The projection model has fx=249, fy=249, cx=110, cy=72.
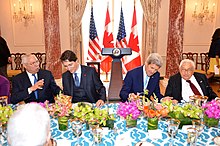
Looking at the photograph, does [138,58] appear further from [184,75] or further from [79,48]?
[184,75]

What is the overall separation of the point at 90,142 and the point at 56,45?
4.66 metres

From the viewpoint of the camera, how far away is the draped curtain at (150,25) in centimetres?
781

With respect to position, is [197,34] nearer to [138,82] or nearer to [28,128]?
[138,82]

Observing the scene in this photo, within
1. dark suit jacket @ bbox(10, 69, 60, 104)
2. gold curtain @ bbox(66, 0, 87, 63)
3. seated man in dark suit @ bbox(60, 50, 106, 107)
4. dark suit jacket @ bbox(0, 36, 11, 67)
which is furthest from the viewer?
gold curtain @ bbox(66, 0, 87, 63)

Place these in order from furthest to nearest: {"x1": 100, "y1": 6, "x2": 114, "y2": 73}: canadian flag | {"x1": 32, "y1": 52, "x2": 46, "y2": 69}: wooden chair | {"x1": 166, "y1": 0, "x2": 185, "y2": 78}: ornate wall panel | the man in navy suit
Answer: {"x1": 100, "y1": 6, "x2": 114, "y2": 73}: canadian flag, {"x1": 32, "y1": 52, "x2": 46, "y2": 69}: wooden chair, {"x1": 166, "y1": 0, "x2": 185, "y2": 78}: ornate wall panel, the man in navy suit

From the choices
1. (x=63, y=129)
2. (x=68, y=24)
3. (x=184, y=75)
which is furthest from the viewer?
(x=68, y=24)

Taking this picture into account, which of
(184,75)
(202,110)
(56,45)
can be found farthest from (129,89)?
(56,45)

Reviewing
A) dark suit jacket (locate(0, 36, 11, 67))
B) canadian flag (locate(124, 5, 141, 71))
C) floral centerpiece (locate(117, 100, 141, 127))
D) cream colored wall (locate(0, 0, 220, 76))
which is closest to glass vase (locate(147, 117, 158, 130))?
floral centerpiece (locate(117, 100, 141, 127))

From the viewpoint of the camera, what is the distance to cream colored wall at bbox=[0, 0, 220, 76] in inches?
316

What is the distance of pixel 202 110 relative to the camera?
8.10 ft

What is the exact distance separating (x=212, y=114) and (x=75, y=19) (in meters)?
6.12

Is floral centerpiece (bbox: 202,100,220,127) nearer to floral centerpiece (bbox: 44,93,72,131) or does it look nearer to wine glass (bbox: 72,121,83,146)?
wine glass (bbox: 72,121,83,146)

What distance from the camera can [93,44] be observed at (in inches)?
321

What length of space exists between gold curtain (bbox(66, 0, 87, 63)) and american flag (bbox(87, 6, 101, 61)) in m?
0.39
